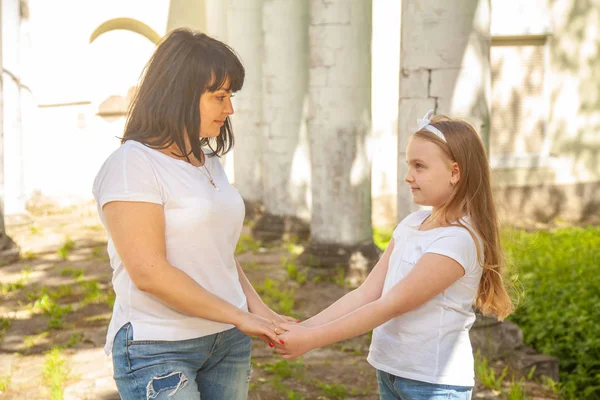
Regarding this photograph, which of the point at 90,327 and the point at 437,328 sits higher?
the point at 437,328

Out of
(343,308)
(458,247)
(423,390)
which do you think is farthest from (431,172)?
(423,390)

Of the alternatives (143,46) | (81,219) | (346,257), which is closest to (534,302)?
(346,257)

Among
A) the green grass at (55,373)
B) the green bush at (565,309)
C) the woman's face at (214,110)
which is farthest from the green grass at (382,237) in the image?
the woman's face at (214,110)

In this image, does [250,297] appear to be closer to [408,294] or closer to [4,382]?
[408,294]

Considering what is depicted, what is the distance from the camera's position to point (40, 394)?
17.0ft

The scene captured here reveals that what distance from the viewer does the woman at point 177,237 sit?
2.53m

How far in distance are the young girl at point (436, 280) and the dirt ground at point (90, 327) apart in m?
2.29

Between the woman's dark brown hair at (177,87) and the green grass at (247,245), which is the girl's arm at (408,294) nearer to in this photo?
the woman's dark brown hair at (177,87)

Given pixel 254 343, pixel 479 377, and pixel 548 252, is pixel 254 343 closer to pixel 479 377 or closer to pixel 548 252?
pixel 479 377

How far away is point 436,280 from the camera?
2.76m

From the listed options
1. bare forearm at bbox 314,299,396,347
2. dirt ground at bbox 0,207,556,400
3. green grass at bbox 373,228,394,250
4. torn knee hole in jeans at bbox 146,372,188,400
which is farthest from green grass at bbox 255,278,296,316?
torn knee hole in jeans at bbox 146,372,188,400

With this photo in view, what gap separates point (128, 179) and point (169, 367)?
2.02ft

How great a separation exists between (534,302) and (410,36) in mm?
2965

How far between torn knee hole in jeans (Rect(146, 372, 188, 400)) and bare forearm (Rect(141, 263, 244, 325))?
8.1 inches
